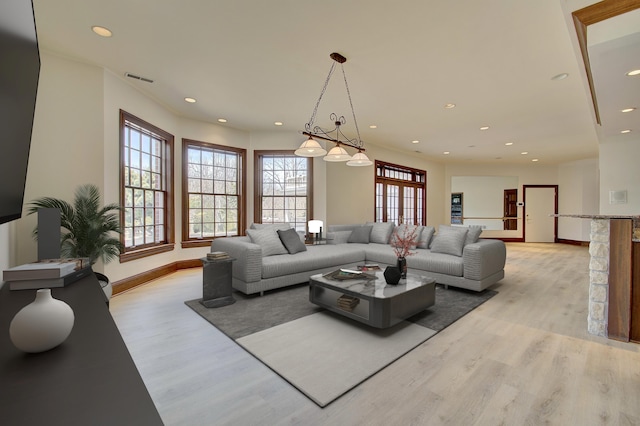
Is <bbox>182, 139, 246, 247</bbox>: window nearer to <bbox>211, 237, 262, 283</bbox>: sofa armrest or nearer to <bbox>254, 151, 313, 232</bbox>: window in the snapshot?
<bbox>254, 151, 313, 232</bbox>: window

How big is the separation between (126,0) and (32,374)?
277 cm

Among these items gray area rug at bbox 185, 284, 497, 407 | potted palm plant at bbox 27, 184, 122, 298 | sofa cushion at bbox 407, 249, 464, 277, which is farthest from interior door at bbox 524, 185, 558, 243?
potted palm plant at bbox 27, 184, 122, 298

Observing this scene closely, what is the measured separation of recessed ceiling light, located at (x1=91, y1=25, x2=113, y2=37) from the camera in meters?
2.64

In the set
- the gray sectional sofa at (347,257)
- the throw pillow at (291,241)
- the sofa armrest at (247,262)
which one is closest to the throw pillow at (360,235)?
the gray sectional sofa at (347,257)

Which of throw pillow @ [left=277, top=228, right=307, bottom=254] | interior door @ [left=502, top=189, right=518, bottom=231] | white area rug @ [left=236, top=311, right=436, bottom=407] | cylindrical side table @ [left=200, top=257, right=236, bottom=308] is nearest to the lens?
white area rug @ [left=236, top=311, right=436, bottom=407]

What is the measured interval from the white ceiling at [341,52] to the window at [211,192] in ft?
2.50

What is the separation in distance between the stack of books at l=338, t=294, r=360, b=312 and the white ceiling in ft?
8.37

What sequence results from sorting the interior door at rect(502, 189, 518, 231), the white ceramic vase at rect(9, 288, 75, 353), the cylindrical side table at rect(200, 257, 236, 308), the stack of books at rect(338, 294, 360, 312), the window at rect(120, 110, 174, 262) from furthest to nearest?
the interior door at rect(502, 189, 518, 231)
the window at rect(120, 110, 174, 262)
the cylindrical side table at rect(200, 257, 236, 308)
the stack of books at rect(338, 294, 360, 312)
the white ceramic vase at rect(9, 288, 75, 353)

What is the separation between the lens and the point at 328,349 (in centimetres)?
226

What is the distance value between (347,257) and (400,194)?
4.24 m

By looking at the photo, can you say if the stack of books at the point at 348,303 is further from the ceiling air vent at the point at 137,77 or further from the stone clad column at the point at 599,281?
the ceiling air vent at the point at 137,77

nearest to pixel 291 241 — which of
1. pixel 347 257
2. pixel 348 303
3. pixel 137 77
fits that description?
pixel 347 257

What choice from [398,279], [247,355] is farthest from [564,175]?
[247,355]

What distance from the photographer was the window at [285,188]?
598 cm
